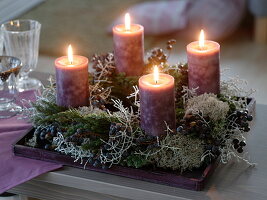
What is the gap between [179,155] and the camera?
1223 millimetres

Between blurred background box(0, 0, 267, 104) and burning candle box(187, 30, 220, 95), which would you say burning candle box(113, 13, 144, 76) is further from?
blurred background box(0, 0, 267, 104)

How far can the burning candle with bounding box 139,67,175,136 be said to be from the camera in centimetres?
122

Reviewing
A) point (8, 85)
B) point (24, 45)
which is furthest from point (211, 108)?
point (24, 45)

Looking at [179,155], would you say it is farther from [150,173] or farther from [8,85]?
[8,85]

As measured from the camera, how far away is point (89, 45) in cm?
322

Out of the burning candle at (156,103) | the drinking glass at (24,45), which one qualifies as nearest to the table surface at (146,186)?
the burning candle at (156,103)

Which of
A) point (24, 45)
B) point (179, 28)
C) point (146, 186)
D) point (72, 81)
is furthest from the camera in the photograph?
point (179, 28)

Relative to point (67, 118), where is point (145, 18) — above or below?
below

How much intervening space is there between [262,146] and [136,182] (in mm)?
327

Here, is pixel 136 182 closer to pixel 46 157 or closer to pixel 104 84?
pixel 46 157

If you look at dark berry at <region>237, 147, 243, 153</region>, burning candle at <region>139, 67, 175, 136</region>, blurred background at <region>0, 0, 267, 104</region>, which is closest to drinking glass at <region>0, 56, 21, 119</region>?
burning candle at <region>139, 67, 175, 136</region>

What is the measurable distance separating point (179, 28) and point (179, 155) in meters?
2.13

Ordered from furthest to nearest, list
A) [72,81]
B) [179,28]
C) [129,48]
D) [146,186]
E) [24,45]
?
[179,28] → [24,45] → [129,48] → [72,81] → [146,186]

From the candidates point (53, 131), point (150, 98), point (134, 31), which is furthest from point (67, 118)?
point (134, 31)
